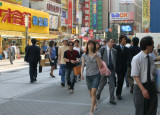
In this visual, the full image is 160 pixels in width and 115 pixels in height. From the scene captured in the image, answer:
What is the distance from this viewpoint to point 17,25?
1460 inches

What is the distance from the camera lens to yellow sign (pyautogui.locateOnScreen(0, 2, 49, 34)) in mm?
34125

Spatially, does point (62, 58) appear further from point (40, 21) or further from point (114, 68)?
point (40, 21)

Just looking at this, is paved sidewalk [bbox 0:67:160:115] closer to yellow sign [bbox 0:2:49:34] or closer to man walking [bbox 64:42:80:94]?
man walking [bbox 64:42:80:94]

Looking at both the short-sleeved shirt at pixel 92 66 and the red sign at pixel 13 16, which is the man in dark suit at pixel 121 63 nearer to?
the short-sleeved shirt at pixel 92 66

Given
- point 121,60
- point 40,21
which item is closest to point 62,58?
point 121,60

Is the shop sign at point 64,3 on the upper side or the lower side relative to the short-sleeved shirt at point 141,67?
upper

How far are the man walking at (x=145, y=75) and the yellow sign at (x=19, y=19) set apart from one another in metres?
31.3

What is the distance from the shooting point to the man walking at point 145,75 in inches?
157

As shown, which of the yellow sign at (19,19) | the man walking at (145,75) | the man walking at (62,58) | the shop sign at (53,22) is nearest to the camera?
the man walking at (145,75)

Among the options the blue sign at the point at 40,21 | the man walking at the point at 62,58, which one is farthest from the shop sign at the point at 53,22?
the man walking at the point at 62,58

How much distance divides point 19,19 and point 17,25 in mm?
871

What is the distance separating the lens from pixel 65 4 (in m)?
61.2

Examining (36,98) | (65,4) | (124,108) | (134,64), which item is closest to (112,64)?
(124,108)

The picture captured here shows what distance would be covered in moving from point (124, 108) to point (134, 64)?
3.05m
